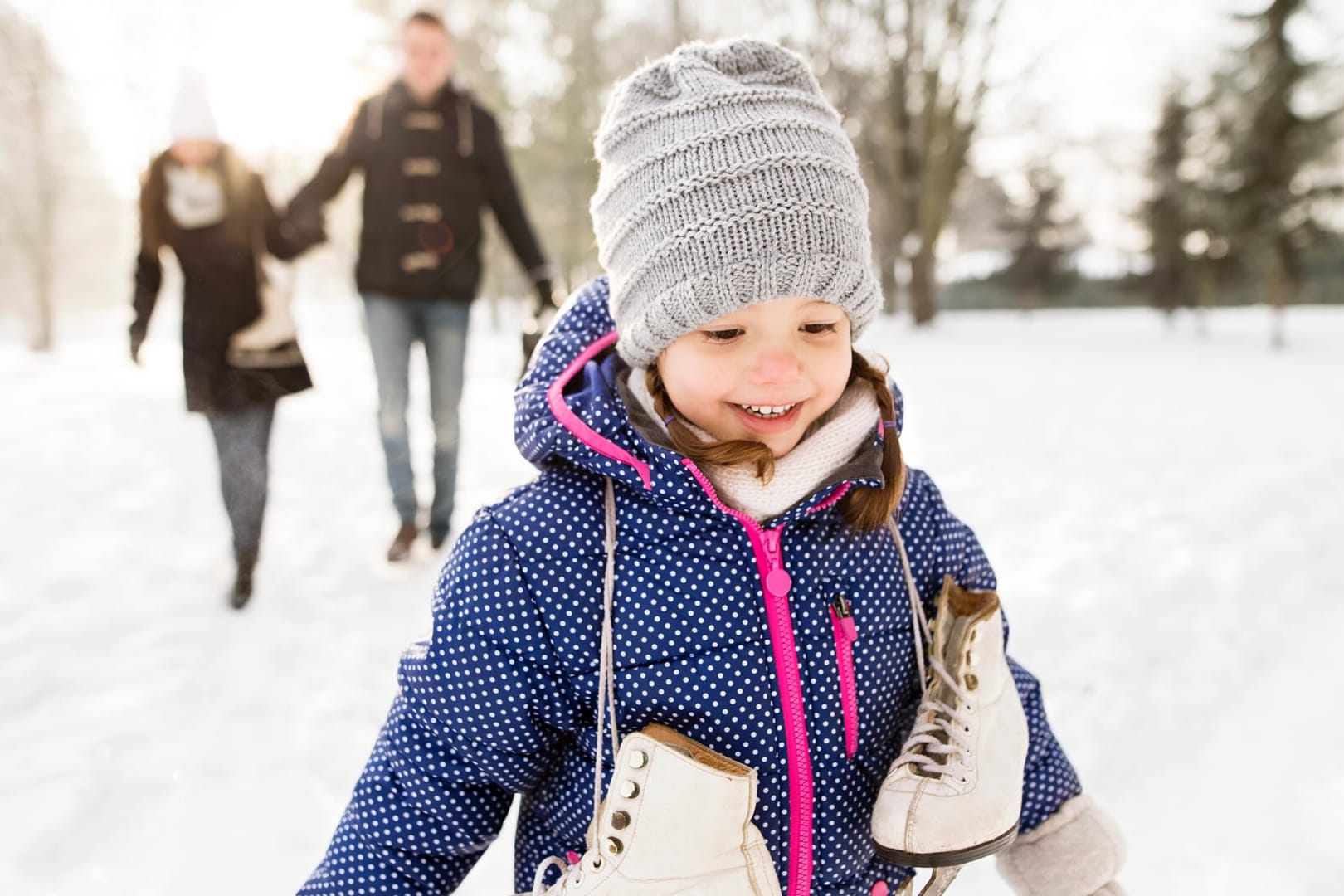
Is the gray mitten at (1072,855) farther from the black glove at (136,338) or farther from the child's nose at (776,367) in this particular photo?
the black glove at (136,338)

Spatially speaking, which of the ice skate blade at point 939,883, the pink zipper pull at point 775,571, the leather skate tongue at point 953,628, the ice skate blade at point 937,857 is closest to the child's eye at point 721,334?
the pink zipper pull at point 775,571

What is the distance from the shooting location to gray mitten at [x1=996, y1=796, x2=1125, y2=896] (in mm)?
1288

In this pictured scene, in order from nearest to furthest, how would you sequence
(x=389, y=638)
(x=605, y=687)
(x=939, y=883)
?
1. (x=605, y=687)
2. (x=939, y=883)
3. (x=389, y=638)

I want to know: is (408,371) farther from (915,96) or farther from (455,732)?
(915,96)

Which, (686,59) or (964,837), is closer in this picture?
(964,837)

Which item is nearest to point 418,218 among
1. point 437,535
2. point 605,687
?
point 437,535

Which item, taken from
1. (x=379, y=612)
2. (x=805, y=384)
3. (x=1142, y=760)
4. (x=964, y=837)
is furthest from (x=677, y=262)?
(x=379, y=612)

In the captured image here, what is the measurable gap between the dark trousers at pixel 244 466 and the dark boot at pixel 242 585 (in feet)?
0.06

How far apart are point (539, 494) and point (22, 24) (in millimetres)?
12757

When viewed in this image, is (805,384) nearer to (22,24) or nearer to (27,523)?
(27,523)

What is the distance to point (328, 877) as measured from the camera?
1.14 m

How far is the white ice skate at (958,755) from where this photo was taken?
112 cm

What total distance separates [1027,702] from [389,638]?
223 centimetres

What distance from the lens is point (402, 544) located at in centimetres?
366
